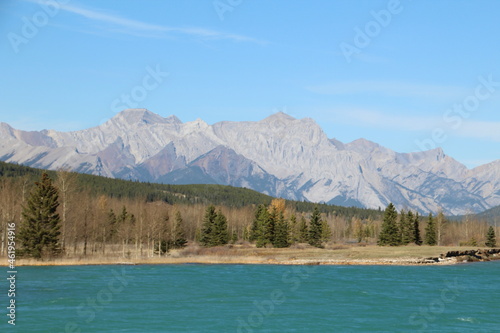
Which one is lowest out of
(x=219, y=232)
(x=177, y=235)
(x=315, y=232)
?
(x=177, y=235)

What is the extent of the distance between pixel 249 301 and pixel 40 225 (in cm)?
4551

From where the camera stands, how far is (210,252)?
394ft

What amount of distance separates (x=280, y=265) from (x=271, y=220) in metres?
41.1

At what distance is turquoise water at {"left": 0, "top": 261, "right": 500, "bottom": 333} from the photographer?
4409cm

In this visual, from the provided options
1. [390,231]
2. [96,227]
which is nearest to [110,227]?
[96,227]

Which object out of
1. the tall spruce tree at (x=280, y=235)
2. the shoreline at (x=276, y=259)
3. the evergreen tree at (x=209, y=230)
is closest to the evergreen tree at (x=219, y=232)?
the evergreen tree at (x=209, y=230)

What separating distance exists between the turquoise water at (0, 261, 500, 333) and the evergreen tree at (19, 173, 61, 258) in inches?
288

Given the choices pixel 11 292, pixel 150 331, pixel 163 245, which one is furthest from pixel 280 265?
pixel 150 331

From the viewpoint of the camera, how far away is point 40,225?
8756cm

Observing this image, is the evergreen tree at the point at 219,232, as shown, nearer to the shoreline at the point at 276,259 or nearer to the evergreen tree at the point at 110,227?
the shoreline at the point at 276,259

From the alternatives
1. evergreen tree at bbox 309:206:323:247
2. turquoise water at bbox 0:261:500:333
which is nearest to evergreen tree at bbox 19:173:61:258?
turquoise water at bbox 0:261:500:333

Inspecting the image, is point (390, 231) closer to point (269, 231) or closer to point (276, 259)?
point (269, 231)

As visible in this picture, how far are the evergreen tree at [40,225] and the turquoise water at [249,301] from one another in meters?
7.33

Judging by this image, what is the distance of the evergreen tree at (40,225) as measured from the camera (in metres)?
86.6
